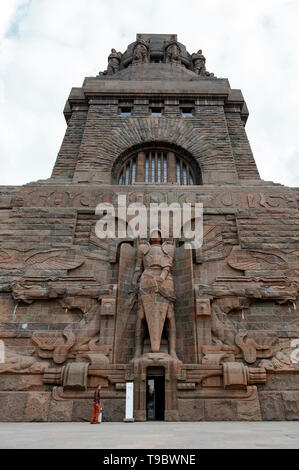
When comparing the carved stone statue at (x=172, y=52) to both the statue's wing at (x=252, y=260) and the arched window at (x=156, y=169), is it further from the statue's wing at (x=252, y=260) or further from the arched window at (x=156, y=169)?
the statue's wing at (x=252, y=260)

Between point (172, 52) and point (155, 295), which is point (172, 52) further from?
point (155, 295)

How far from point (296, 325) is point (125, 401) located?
5670 millimetres

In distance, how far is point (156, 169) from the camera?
698 inches

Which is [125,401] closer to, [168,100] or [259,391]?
[259,391]

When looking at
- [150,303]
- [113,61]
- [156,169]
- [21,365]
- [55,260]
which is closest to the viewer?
[21,365]

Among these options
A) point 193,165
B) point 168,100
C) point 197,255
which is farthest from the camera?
point 168,100

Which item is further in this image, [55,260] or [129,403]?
[55,260]

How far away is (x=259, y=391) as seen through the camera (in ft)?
30.6

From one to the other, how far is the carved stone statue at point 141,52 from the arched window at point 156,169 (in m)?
11.0

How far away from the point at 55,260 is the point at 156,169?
8.23m

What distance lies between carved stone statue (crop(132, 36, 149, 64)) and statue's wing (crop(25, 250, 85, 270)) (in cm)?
1876

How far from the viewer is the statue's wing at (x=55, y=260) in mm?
11609

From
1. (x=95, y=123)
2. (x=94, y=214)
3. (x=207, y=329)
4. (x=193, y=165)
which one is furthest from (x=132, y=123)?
(x=207, y=329)

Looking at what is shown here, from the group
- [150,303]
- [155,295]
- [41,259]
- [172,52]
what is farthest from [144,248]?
[172,52]
